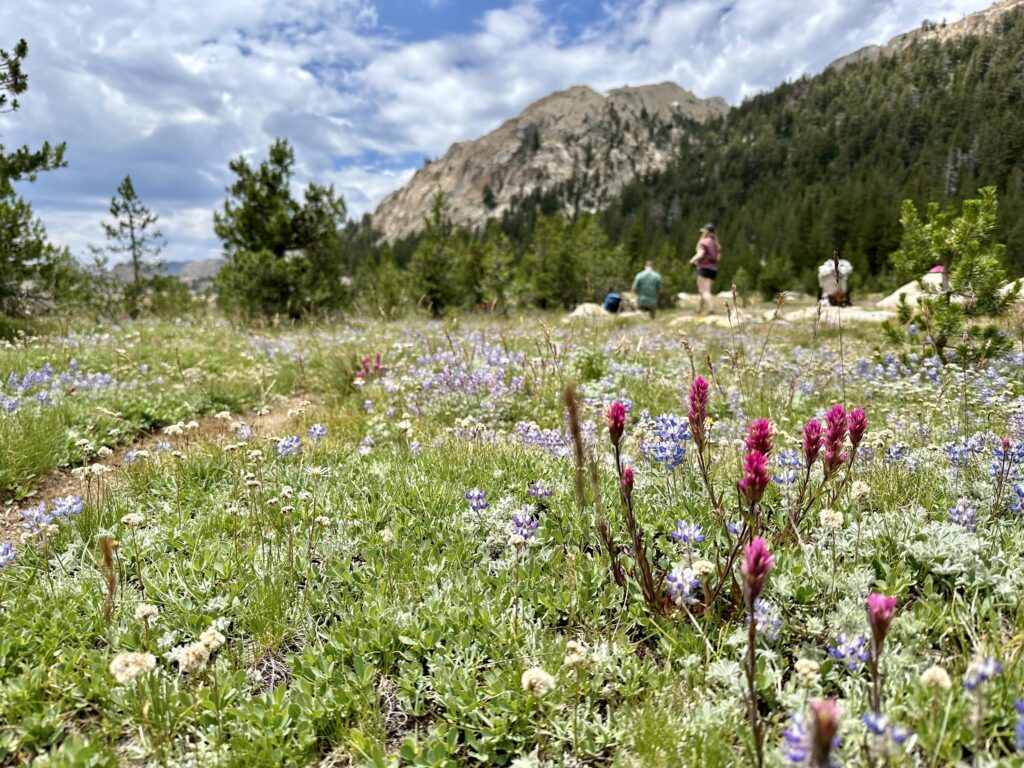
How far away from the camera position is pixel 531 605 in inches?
109

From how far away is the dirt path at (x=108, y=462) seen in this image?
4280 millimetres

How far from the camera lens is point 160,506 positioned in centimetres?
402

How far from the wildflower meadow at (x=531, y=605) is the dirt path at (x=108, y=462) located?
75 millimetres

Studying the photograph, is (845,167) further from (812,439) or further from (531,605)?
(531,605)

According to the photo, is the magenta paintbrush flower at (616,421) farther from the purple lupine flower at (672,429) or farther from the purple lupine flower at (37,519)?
the purple lupine flower at (37,519)

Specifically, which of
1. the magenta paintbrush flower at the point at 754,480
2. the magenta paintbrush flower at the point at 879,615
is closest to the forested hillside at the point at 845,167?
the magenta paintbrush flower at the point at 754,480

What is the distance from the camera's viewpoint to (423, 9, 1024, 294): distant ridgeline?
262 ft

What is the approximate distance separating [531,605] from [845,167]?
178191mm

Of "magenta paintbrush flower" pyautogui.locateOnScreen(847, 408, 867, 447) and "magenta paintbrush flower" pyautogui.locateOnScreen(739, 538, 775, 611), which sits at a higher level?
"magenta paintbrush flower" pyautogui.locateOnScreen(847, 408, 867, 447)

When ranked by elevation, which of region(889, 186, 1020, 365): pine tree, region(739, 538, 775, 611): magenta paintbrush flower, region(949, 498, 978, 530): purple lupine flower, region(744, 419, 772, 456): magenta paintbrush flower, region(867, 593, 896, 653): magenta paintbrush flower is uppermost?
region(889, 186, 1020, 365): pine tree

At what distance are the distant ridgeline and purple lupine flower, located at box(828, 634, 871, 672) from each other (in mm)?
62793

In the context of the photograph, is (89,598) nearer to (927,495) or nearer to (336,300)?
(927,495)

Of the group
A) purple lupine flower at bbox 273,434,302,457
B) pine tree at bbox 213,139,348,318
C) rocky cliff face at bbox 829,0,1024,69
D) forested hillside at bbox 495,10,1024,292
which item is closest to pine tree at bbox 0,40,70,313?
pine tree at bbox 213,139,348,318

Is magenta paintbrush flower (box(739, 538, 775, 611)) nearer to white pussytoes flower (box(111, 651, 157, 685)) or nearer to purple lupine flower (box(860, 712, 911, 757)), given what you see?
purple lupine flower (box(860, 712, 911, 757))
